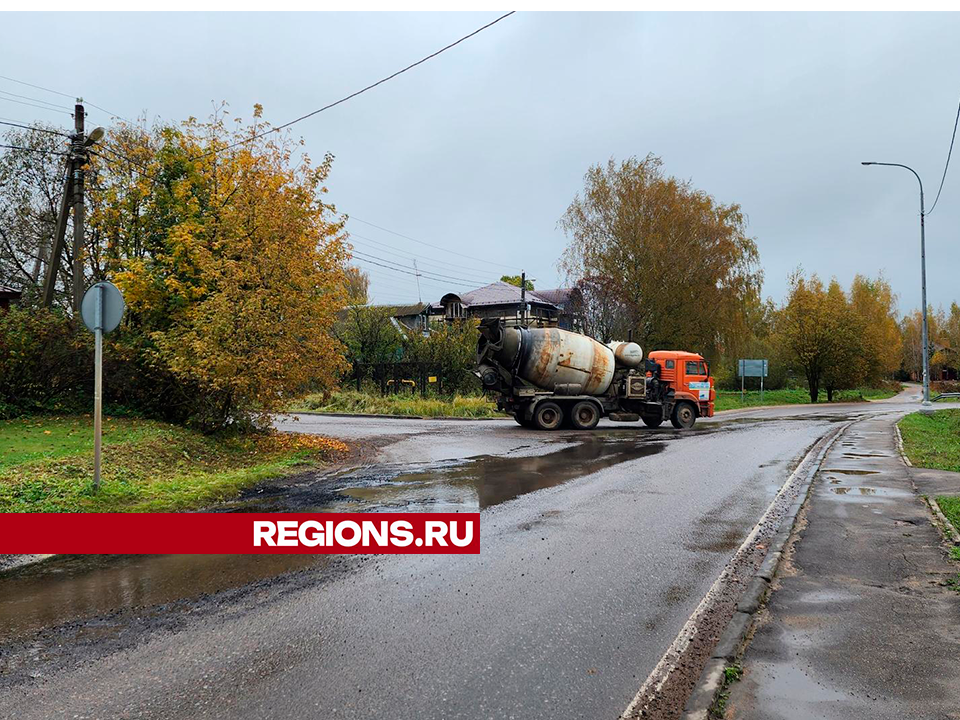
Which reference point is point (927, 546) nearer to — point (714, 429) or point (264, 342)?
point (264, 342)

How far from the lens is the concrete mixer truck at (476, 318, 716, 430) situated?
76.1 feet

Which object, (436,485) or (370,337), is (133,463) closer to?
(436,485)

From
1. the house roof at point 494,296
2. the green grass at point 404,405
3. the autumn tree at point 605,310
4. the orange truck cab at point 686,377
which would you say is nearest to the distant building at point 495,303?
the house roof at point 494,296

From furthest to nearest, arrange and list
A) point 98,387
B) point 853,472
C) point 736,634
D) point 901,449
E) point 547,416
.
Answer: point 547,416 → point 901,449 → point 853,472 → point 98,387 → point 736,634

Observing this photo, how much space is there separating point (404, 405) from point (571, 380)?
9.26 m

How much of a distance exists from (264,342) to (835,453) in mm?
13187

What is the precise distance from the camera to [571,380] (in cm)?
2361

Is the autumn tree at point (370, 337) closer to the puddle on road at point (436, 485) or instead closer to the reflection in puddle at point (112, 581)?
the puddle on road at point (436, 485)

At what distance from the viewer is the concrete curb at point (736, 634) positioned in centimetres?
396

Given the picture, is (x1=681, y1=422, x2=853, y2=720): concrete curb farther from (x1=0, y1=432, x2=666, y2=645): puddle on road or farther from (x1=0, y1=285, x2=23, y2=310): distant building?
(x1=0, y1=285, x2=23, y2=310): distant building

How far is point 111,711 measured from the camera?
380 cm

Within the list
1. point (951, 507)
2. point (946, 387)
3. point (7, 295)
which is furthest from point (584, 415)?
point (946, 387)

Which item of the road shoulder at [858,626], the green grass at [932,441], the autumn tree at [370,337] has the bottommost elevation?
the road shoulder at [858,626]

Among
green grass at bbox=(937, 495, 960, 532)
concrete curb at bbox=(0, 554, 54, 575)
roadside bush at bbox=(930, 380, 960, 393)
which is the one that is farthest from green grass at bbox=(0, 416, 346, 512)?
roadside bush at bbox=(930, 380, 960, 393)
